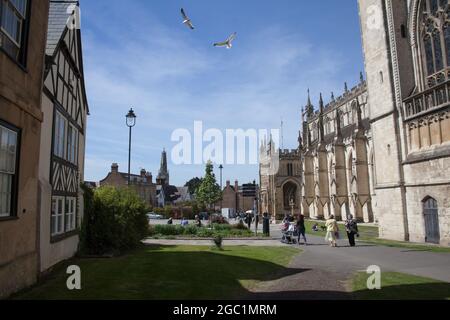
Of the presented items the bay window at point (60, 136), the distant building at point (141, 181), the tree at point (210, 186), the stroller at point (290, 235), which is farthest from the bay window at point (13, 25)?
the distant building at point (141, 181)

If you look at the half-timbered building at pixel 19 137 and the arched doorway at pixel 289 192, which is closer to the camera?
the half-timbered building at pixel 19 137

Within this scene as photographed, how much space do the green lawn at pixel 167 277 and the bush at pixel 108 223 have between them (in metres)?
2.97

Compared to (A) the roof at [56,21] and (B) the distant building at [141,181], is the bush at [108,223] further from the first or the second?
(B) the distant building at [141,181]

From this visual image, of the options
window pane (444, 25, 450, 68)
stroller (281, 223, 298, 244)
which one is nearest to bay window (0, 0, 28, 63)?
stroller (281, 223, 298, 244)

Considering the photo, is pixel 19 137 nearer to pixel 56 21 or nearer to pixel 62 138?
pixel 62 138

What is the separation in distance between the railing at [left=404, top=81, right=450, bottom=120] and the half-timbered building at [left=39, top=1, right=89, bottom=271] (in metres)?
17.6

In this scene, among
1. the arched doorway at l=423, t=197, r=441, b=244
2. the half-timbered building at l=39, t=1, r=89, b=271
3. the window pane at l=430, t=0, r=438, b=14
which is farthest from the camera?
the window pane at l=430, t=0, r=438, b=14

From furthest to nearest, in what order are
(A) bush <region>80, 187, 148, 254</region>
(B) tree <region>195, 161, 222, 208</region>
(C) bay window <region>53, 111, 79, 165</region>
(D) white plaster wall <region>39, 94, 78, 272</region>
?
1. (B) tree <region>195, 161, 222, 208</region>
2. (A) bush <region>80, 187, 148, 254</region>
3. (C) bay window <region>53, 111, 79, 165</region>
4. (D) white plaster wall <region>39, 94, 78, 272</region>

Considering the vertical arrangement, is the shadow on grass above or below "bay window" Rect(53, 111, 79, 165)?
below

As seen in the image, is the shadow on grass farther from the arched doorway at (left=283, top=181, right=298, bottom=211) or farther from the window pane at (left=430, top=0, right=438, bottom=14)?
the arched doorway at (left=283, top=181, right=298, bottom=211)

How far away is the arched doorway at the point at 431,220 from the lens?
19000 mm

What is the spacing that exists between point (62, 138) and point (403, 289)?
1152 centimetres

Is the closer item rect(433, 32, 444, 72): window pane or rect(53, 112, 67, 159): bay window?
rect(53, 112, 67, 159): bay window

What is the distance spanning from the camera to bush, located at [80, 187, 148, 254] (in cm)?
1639
